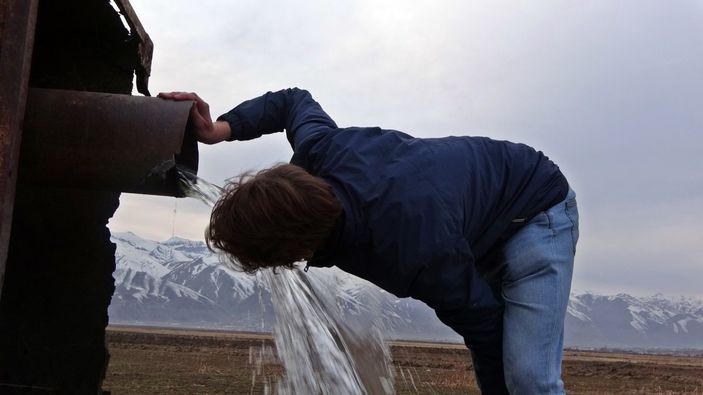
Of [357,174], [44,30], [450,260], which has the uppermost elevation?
[44,30]

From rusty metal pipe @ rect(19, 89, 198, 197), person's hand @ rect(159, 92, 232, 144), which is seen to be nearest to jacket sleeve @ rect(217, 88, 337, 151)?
person's hand @ rect(159, 92, 232, 144)

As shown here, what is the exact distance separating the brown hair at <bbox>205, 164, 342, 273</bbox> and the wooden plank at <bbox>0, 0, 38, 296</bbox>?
67cm

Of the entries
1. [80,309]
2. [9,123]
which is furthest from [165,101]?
[80,309]

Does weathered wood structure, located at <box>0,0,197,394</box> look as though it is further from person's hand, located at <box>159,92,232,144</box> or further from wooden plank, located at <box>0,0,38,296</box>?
wooden plank, located at <box>0,0,38,296</box>

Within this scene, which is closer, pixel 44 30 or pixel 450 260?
pixel 450 260

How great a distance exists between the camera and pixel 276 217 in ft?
7.06

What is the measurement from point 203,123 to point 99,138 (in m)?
0.40

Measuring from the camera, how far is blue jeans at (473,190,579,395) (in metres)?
2.36

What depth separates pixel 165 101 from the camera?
115 inches

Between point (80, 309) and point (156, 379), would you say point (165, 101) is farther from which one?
point (156, 379)

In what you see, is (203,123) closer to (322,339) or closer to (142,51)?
(142,51)

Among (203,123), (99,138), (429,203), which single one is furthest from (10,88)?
(429,203)

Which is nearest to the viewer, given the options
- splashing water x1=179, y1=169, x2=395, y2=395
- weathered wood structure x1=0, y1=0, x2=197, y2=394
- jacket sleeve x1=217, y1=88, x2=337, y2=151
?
jacket sleeve x1=217, y1=88, x2=337, y2=151

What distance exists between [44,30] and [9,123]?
1.82m
